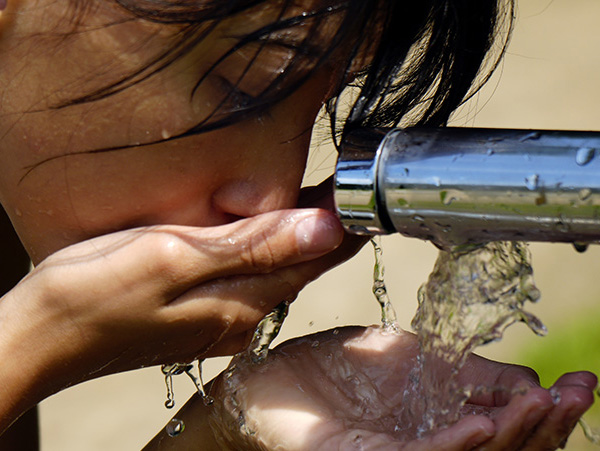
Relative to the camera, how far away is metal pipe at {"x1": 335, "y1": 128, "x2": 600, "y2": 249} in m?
0.77

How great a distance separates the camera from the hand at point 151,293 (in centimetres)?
100

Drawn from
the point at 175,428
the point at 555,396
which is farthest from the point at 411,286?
the point at 555,396

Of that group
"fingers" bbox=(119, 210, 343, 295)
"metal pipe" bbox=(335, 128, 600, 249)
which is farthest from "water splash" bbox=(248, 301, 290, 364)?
"metal pipe" bbox=(335, 128, 600, 249)

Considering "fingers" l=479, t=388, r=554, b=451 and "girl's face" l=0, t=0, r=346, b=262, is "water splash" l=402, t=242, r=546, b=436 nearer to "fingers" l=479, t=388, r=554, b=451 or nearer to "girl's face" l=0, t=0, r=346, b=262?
"fingers" l=479, t=388, r=554, b=451

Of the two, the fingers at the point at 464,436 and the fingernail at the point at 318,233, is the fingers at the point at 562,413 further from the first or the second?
the fingernail at the point at 318,233

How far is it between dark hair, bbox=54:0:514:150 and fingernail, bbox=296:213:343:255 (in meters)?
0.14

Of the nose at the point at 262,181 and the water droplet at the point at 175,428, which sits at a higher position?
the nose at the point at 262,181

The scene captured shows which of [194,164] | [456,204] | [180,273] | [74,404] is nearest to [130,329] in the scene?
[180,273]

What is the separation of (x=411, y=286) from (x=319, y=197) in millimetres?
1549

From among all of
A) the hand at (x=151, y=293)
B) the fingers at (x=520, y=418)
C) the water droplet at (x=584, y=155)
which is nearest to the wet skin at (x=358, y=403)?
the fingers at (x=520, y=418)

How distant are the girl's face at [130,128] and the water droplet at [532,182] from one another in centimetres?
31

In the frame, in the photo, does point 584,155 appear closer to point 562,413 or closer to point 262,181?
point 562,413

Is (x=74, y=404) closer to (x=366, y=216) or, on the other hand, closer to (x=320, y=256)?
(x=320, y=256)

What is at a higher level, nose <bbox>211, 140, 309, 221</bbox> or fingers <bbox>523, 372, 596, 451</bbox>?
nose <bbox>211, 140, 309, 221</bbox>
